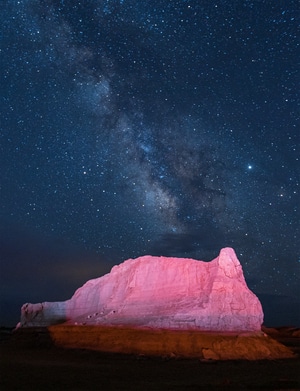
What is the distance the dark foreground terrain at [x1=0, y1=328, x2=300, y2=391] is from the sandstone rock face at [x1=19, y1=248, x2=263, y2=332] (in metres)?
5.16

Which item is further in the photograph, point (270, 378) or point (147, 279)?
point (147, 279)

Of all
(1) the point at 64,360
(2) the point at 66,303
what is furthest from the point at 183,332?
(2) the point at 66,303

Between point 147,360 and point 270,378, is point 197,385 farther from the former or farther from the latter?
point 147,360

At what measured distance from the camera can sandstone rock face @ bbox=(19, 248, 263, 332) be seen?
39469 millimetres

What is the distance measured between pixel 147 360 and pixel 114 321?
966 cm

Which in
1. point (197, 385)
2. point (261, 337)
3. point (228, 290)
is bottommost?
point (197, 385)

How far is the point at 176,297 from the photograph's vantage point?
44281 millimetres

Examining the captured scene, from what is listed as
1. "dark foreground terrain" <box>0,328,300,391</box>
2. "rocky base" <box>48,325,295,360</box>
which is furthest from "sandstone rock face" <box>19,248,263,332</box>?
"dark foreground terrain" <box>0,328,300,391</box>

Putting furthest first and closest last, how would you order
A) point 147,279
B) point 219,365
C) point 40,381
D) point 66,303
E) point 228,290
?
point 66,303, point 147,279, point 228,290, point 219,365, point 40,381

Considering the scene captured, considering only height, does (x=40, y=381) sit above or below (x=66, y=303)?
below

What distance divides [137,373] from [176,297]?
1737cm

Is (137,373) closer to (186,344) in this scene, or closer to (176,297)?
(186,344)

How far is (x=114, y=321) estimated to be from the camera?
4278 centimetres

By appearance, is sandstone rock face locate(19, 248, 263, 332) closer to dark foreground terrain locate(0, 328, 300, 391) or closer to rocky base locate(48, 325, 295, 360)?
rocky base locate(48, 325, 295, 360)
